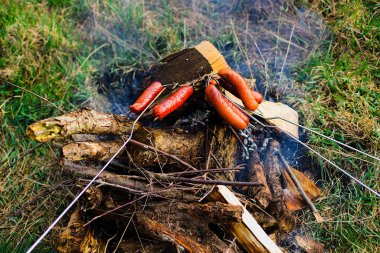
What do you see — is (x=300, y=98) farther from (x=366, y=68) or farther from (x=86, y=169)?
(x=86, y=169)

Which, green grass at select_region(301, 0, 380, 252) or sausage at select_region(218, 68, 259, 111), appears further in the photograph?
green grass at select_region(301, 0, 380, 252)

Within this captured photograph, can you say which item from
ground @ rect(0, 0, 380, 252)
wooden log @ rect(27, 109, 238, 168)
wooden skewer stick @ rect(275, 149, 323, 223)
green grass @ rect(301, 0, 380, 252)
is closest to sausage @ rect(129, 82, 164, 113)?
wooden log @ rect(27, 109, 238, 168)

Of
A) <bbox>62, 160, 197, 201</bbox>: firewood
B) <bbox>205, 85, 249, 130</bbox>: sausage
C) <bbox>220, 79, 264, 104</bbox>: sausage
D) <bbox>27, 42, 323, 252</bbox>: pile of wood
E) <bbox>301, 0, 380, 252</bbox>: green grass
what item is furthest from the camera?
<bbox>301, 0, 380, 252</bbox>: green grass

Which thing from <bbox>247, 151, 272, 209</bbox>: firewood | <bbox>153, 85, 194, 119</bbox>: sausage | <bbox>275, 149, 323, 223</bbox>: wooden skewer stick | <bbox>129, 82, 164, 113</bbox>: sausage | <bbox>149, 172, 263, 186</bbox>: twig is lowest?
<bbox>275, 149, 323, 223</bbox>: wooden skewer stick

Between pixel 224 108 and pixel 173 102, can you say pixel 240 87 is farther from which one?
pixel 173 102

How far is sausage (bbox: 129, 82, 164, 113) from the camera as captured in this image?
10.9 feet

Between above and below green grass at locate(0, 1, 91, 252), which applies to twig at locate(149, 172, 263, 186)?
below

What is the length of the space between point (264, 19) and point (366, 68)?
1.37 m

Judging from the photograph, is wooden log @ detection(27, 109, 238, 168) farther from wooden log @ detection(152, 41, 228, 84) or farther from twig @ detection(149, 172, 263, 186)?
wooden log @ detection(152, 41, 228, 84)

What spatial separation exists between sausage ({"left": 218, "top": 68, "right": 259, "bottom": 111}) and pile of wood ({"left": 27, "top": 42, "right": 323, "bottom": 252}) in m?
0.23

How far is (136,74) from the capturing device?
14.8 ft

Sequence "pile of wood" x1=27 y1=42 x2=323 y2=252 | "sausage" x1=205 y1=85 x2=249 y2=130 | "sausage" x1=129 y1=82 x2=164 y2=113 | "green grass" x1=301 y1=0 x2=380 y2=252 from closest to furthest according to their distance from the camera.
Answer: "pile of wood" x1=27 y1=42 x2=323 y2=252 < "sausage" x1=205 y1=85 x2=249 y2=130 < "sausage" x1=129 y1=82 x2=164 y2=113 < "green grass" x1=301 y1=0 x2=380 y2=252

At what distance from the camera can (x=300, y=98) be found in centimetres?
408

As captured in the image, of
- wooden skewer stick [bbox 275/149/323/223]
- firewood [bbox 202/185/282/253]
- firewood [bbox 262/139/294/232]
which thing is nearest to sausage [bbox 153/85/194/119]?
firewood [bbox 202/185/282/253]
